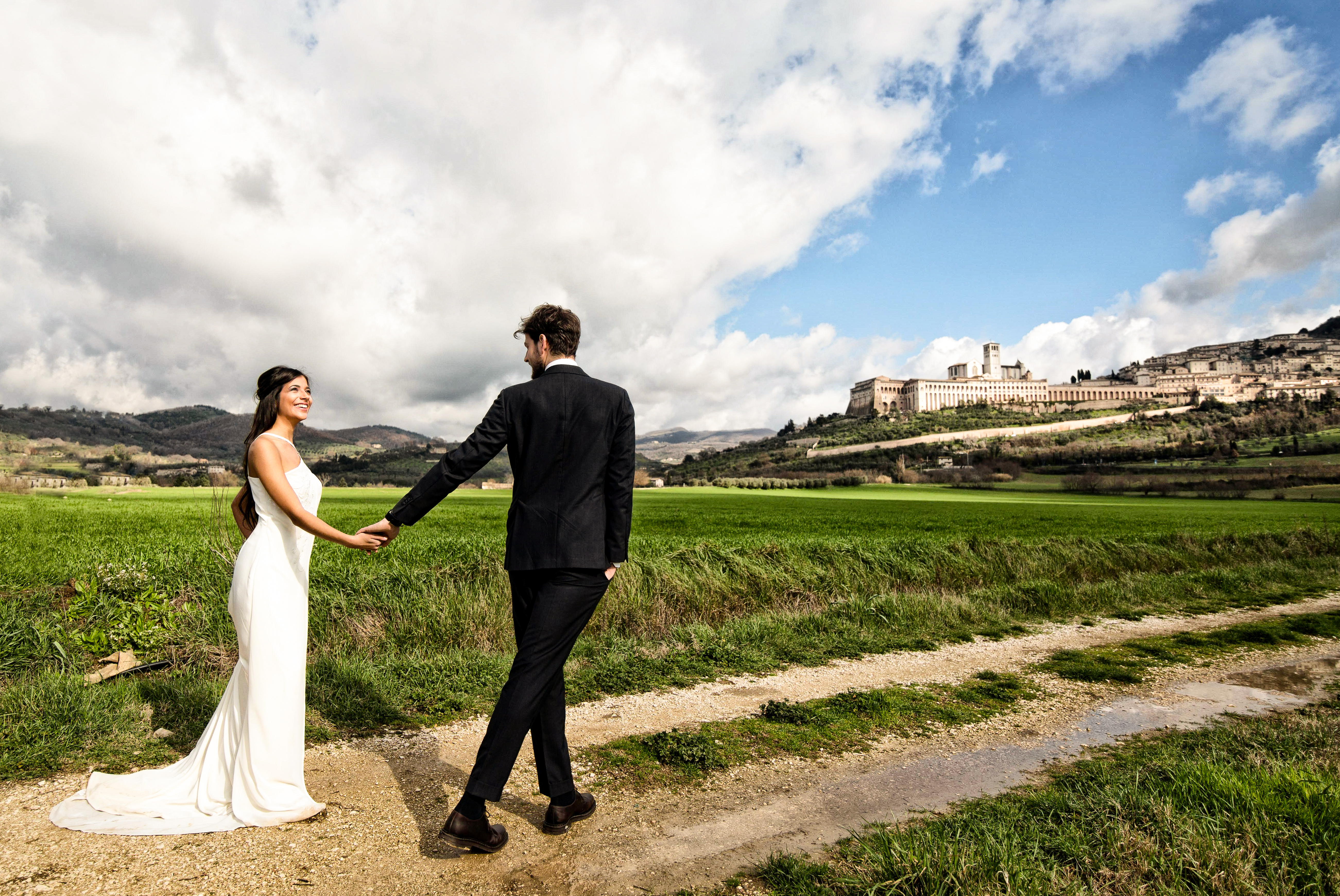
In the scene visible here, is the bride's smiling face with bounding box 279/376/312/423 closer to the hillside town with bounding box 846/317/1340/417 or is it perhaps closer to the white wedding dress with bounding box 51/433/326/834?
the white wedding dress with bounding box 51/433/326/834

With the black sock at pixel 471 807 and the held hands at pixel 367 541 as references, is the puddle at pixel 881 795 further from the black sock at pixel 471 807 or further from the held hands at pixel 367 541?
the held hands at pixel 367 541

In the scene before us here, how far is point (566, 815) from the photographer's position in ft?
13.7

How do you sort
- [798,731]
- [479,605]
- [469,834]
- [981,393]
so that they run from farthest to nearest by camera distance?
[981,393] < [479,605] < [798,731] < [469,834]

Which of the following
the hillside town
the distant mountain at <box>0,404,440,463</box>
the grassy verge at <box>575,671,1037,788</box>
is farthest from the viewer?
the hillside town

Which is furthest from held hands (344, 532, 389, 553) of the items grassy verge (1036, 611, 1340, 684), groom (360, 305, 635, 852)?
grassy verge (1036, 611, 1340, 684)

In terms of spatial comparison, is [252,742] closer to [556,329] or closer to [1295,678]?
[556,329]

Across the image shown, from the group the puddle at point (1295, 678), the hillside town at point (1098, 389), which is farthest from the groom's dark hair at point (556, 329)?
the hillside town at point (1098, 389)

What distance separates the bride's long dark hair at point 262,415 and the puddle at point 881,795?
10.5ft

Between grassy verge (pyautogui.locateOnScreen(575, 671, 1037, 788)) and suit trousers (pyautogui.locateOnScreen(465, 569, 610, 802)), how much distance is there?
946mm

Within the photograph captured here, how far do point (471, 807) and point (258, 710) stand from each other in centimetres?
159

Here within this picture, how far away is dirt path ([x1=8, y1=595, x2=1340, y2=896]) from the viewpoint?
140 inches

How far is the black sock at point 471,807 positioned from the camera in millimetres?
3746

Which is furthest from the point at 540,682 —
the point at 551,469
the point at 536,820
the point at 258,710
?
the point at 258,710

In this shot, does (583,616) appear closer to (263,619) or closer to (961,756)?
Result: (263,619)
